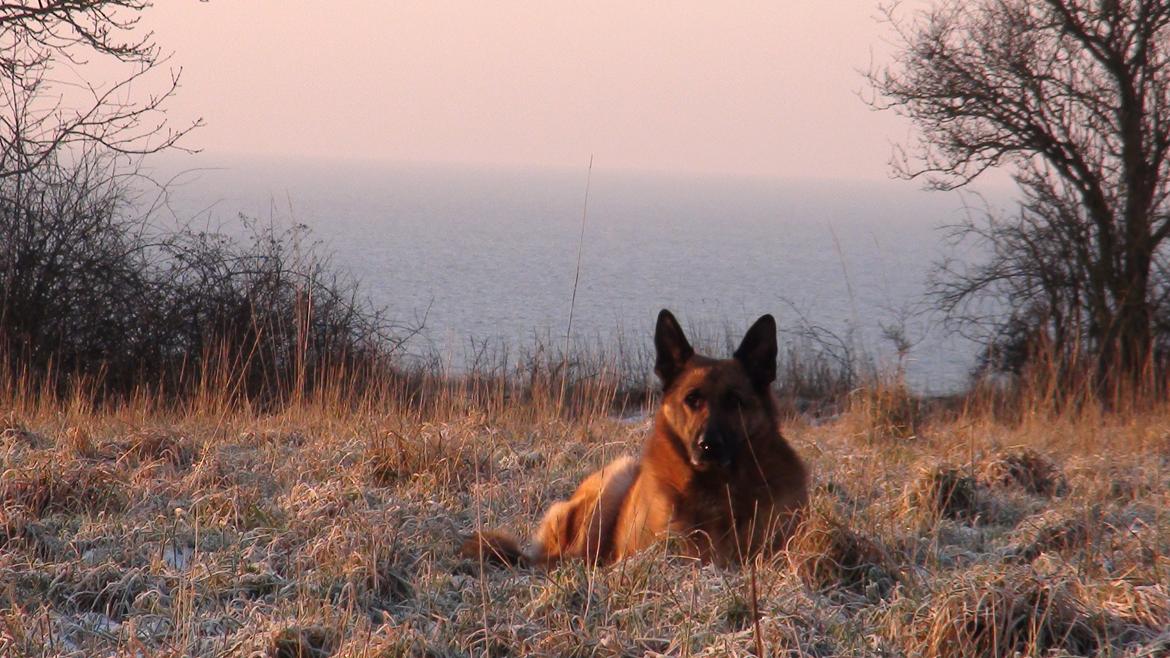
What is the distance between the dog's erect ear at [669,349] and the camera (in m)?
5.11

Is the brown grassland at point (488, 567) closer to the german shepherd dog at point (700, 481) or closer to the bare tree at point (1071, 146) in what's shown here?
the german shepherd dog at point (700, 481)

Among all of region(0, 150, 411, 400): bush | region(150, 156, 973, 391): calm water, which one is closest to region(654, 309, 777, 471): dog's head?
region(150, 156, 973, 391): calm water

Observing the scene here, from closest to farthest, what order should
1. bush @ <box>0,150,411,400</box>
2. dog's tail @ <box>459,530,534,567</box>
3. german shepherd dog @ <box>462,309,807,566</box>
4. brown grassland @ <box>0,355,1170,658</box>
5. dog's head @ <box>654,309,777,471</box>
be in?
brown grassland @ <box>0,355,1170,658</box>, dog's tail @ <box>459,530,534,567</box>, german shepherd dog @ <box>462,309,807,566</box>, dog's head @ <box>654,309,777,471</box>, bush @ <box>0,150,411,400</box>

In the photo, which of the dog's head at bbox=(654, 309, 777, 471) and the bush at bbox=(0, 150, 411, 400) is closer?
the dog's head at bbox=(654, 309, 777, 471)

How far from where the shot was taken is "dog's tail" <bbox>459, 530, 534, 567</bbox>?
14.2 feet

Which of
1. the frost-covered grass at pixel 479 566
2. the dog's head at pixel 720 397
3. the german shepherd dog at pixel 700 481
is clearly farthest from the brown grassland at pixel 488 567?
the dog's head at pixel 720 397

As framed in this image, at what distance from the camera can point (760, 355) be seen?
5.03 metres

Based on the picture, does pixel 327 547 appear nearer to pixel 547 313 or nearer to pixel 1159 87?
pixel 1159 87

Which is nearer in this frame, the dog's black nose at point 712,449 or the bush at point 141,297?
the dog's black nose at point 712,449

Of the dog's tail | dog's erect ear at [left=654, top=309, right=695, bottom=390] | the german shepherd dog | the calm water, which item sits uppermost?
dog's erect ear at [left=654, top=309, right=695, bottom=390]

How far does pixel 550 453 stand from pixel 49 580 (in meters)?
3.59

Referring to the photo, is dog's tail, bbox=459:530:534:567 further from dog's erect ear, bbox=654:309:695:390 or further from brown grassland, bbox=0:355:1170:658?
dog's erect ear, bbox=654:309:695:390

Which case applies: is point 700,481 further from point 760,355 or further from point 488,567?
point 488,567

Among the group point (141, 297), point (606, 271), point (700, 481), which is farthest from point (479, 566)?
point (606, 271)
